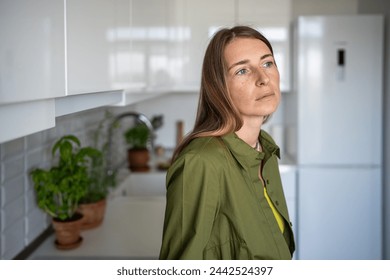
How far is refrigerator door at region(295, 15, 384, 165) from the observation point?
2342 millimetres

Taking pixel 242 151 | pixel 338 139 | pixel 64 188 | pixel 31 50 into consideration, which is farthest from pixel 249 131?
pixel 338 139

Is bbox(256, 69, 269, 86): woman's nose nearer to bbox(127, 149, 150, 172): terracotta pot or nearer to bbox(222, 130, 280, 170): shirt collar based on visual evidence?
bbox(222, 130, 280, 170): shirt collar

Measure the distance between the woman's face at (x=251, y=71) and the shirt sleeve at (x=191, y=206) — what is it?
15 centimetres

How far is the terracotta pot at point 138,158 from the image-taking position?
2598 millimetres

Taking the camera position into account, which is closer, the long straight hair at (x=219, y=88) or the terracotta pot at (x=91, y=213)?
the long straight hair at (x=219, y=88)

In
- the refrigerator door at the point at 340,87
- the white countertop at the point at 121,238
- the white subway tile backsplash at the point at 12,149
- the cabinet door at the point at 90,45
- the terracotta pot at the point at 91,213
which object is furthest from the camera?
the refrigerator door at the point at 340,87

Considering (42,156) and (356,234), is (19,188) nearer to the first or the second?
(42,156)

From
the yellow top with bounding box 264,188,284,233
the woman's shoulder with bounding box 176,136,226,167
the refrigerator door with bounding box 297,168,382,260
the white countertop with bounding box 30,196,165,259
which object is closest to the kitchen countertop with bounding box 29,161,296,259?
the white countertop with bounding box 30,196,165,259

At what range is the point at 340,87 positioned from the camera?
7.75ft

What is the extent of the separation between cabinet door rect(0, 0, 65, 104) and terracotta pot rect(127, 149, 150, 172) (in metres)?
2.00

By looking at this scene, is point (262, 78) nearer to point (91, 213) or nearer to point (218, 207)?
point (218, 207)

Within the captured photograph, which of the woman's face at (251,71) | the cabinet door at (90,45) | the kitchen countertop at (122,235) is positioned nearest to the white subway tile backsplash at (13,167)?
the kitchen countertop at (122,235)

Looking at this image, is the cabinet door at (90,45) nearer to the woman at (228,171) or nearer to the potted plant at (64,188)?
the woman at (228,171)

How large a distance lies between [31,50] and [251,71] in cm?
39
